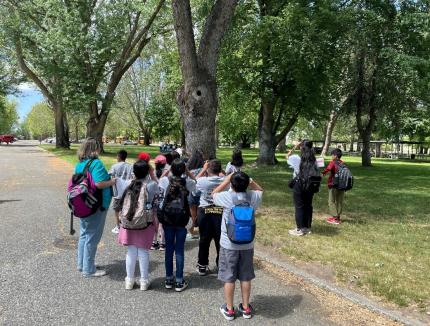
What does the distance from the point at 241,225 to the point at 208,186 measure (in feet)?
4.47

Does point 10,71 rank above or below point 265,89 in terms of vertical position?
above

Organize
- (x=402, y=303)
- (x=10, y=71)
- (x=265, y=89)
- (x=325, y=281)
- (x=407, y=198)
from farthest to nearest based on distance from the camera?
1. (x=10, y=71)
2. (x=265, y=89)
3. (x=407, y=198)
4. (x=325, y=281)
5. (x=402, y=303)

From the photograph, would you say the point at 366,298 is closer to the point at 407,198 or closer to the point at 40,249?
the point at 40,249

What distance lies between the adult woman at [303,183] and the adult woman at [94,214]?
12.4 feet

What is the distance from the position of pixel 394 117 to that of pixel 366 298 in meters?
25.1

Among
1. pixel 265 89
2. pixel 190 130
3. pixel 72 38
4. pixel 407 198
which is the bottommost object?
pixel 407 198

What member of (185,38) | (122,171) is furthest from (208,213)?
(185,38)

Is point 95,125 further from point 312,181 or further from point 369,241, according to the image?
point 369,241

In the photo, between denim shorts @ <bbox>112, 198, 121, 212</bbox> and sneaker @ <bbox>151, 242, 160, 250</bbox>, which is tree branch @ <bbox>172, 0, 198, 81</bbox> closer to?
denim shorts @ <bbox>112, 198, 121, 212</bbox>

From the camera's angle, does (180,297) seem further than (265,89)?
No

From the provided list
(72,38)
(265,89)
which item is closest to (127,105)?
(72,38)

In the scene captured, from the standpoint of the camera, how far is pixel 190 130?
10.8m

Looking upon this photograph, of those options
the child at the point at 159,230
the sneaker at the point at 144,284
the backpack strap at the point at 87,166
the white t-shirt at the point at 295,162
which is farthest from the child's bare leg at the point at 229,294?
the white t-shirt at the point at 295,162

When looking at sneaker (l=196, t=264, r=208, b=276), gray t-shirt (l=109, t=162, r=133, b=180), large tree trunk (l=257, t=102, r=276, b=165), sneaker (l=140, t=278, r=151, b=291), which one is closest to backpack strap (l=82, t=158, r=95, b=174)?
sneaker (l=140, t=278, r=151, b=291)
